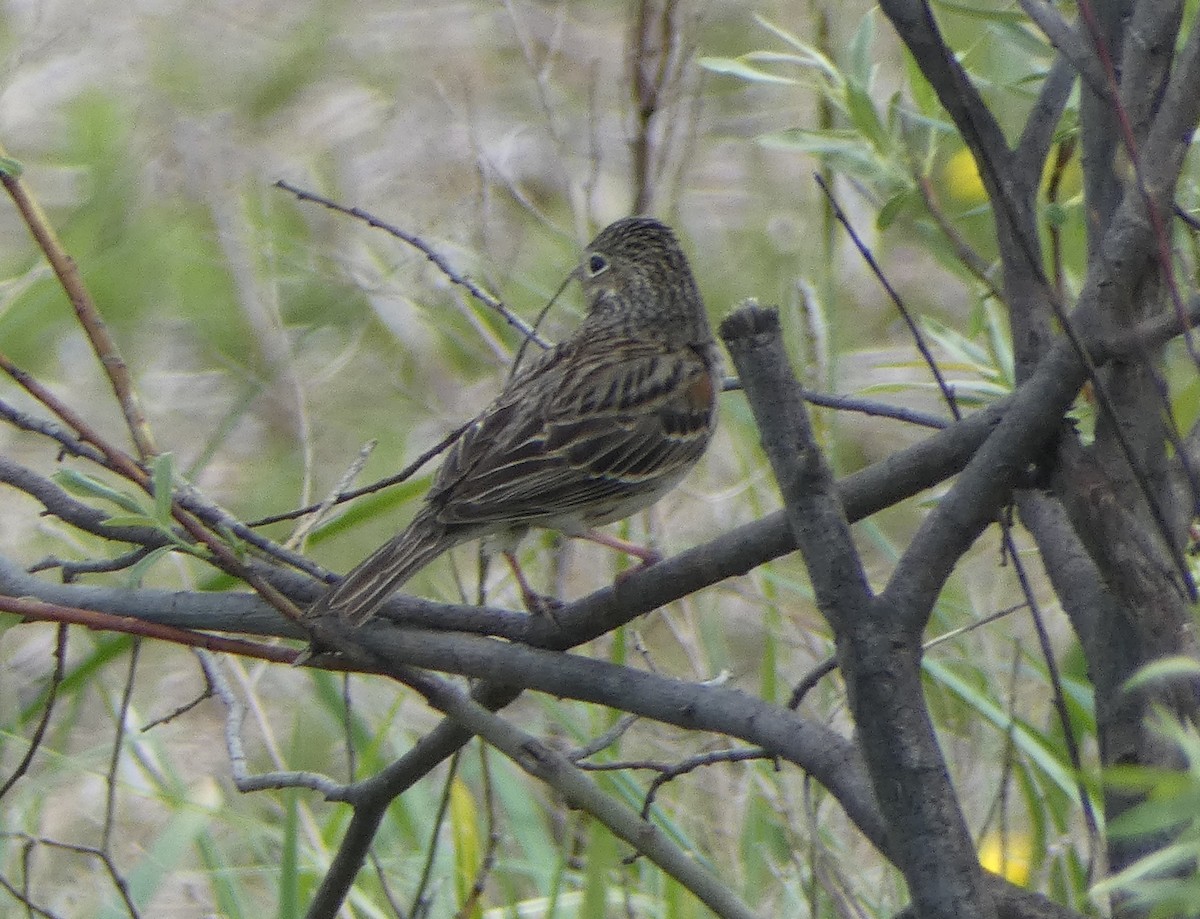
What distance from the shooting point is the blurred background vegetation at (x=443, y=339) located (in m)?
3.40

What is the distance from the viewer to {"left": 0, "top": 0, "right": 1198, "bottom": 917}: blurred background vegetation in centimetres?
340

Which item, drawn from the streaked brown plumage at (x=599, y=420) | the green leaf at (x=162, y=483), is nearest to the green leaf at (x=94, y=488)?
the green leaf at (x=162, y=483)

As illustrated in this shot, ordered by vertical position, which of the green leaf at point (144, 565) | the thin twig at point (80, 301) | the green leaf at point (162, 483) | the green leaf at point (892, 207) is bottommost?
the green leaf at point (144, 565)

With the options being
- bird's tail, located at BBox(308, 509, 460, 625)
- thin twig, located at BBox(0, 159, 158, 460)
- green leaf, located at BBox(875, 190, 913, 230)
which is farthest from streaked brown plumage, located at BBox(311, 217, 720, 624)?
green leaf, located at BBox(875, 190, 913, 230)

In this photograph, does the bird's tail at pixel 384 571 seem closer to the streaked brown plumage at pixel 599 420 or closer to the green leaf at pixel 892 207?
the streaked brown plumage at pixel 599 420

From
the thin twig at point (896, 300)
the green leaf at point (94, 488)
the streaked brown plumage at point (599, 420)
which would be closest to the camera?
the thin twig at point (896, 300)

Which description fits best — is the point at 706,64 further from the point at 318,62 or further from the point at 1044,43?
the point at 318,62

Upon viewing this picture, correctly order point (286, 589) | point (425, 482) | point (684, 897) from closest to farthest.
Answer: point (286, 589) → point (684, 897) → point (425, 482)

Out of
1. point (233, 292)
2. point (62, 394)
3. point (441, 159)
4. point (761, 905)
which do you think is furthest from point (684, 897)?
point (441, 159)

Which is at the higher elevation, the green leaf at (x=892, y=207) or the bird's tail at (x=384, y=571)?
the green leaf at (x=892, y=207)

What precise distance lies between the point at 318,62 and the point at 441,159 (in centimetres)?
93

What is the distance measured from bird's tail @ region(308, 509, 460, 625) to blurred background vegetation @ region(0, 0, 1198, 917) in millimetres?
143

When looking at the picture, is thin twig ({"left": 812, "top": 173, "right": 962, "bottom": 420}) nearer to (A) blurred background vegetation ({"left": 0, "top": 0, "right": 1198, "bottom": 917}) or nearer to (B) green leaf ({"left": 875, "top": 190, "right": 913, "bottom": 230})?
(A) blurred background vegetation ({"left": 0, "top": 0, "right": 1198, "bottom": 917})

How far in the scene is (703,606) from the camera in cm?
464
